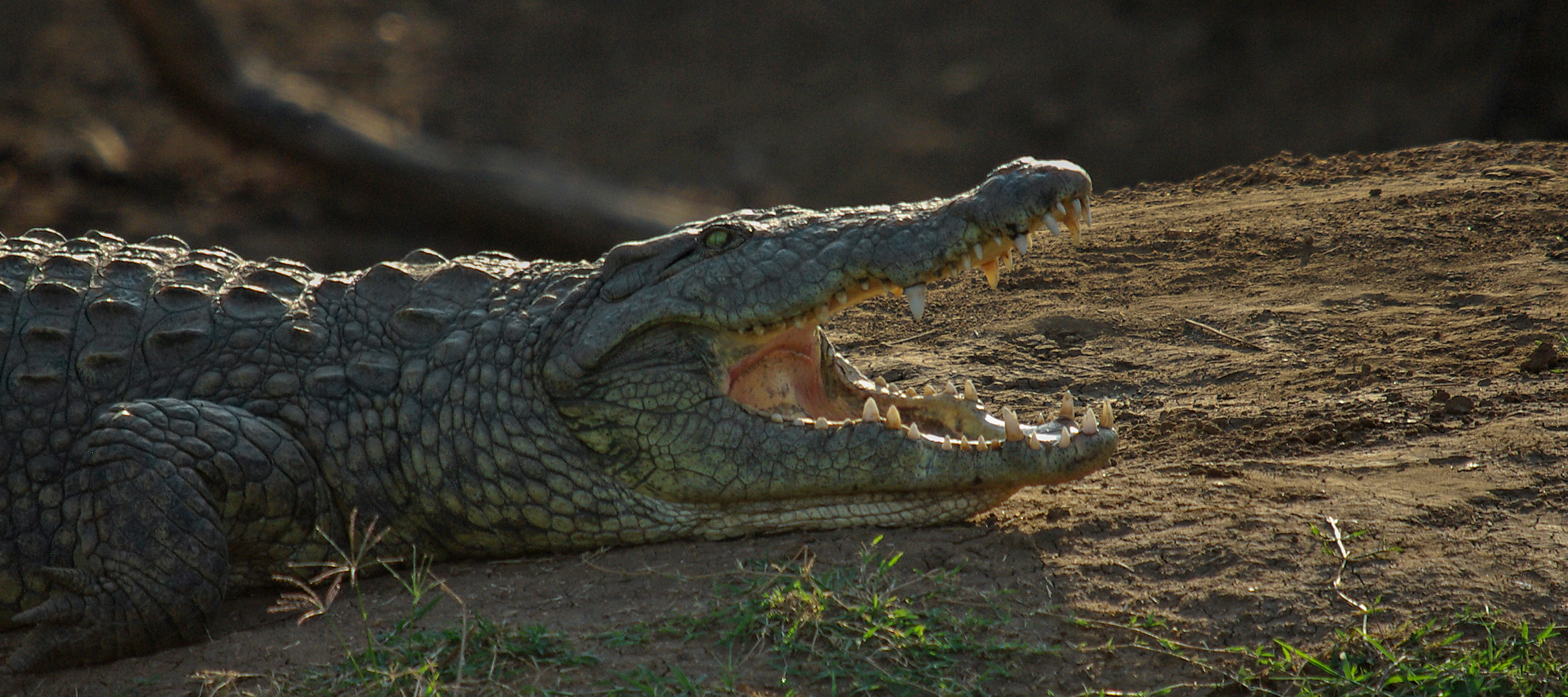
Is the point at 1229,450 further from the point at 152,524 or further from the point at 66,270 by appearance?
the point at 66,270

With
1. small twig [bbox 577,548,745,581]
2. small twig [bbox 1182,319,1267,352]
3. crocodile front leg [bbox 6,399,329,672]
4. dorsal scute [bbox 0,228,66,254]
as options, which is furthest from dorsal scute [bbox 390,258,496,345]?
small twig [bbox 1182,319,1267,352]

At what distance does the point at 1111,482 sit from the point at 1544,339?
172cm

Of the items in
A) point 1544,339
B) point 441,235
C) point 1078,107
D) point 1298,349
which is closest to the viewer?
point 1544,339

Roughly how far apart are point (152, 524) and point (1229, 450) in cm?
312

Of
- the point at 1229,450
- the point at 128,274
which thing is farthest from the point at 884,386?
the point at 128,274

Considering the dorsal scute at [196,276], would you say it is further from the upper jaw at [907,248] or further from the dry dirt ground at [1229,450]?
the upper jaw at [907,248]

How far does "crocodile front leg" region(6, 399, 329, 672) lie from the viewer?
3.29 m

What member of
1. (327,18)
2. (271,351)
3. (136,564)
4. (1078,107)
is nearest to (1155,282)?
(271,351)

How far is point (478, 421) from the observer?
144 inches

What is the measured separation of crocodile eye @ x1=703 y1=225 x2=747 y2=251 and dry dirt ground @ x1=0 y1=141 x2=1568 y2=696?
878 millimetres

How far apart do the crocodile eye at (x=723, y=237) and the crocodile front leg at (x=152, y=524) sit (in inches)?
53.4

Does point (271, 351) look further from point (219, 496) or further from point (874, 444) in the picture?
point (874, 444)

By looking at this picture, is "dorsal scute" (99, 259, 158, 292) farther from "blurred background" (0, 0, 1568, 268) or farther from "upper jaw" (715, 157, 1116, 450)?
"blurred background" (0, 0, 1568, 268)

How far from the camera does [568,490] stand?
3600mm
